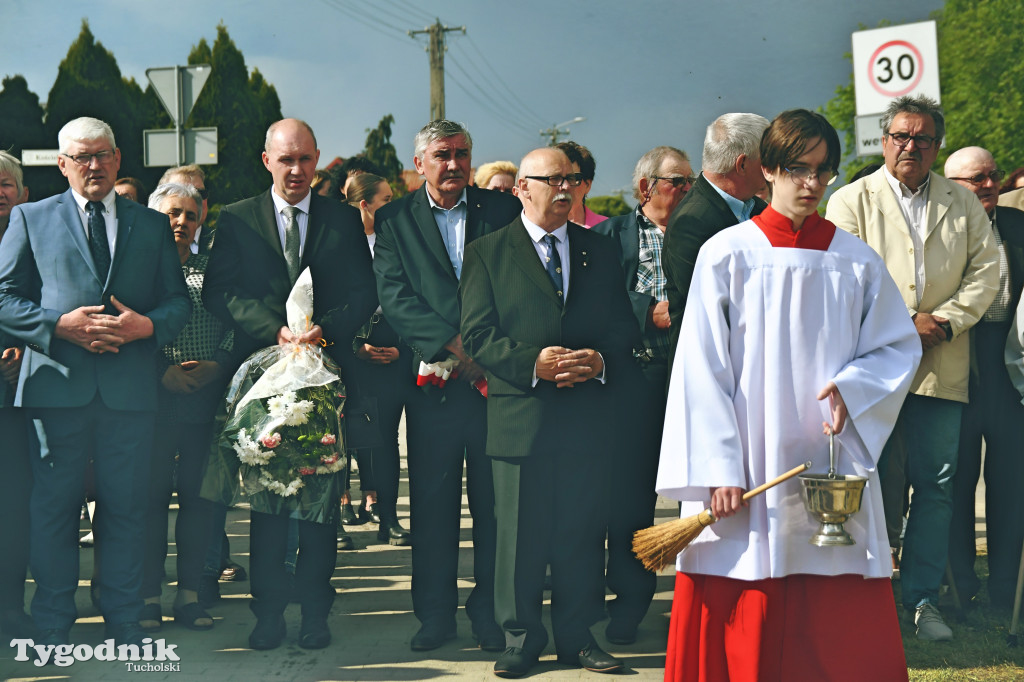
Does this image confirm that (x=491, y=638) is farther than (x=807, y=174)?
Yes

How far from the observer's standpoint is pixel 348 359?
555 centimetres

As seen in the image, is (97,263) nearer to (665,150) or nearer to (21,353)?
(21,353)

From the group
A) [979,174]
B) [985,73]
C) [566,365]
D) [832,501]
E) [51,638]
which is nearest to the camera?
[832,501]

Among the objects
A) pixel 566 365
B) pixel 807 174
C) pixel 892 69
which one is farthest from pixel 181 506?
pixel 892 69

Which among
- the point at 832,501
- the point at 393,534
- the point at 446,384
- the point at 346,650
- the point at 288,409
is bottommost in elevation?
the point at 346,650

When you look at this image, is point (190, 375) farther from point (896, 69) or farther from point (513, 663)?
point (896, 69)

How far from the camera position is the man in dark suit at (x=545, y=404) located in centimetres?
489

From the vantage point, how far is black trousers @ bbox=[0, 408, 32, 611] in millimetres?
5445

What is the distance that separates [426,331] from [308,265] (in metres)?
0.66

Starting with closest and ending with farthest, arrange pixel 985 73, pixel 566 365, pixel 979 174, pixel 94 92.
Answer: pixel 566 365
pixel 979 174
pixel 94 92
pixel 985 73

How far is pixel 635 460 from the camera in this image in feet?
18.5

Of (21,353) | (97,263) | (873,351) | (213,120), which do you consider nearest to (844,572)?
(873,351)

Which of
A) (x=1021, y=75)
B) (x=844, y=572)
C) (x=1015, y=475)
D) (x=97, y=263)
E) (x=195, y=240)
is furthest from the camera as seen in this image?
(x=1021, y=75)

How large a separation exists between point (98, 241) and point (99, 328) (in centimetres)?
44
